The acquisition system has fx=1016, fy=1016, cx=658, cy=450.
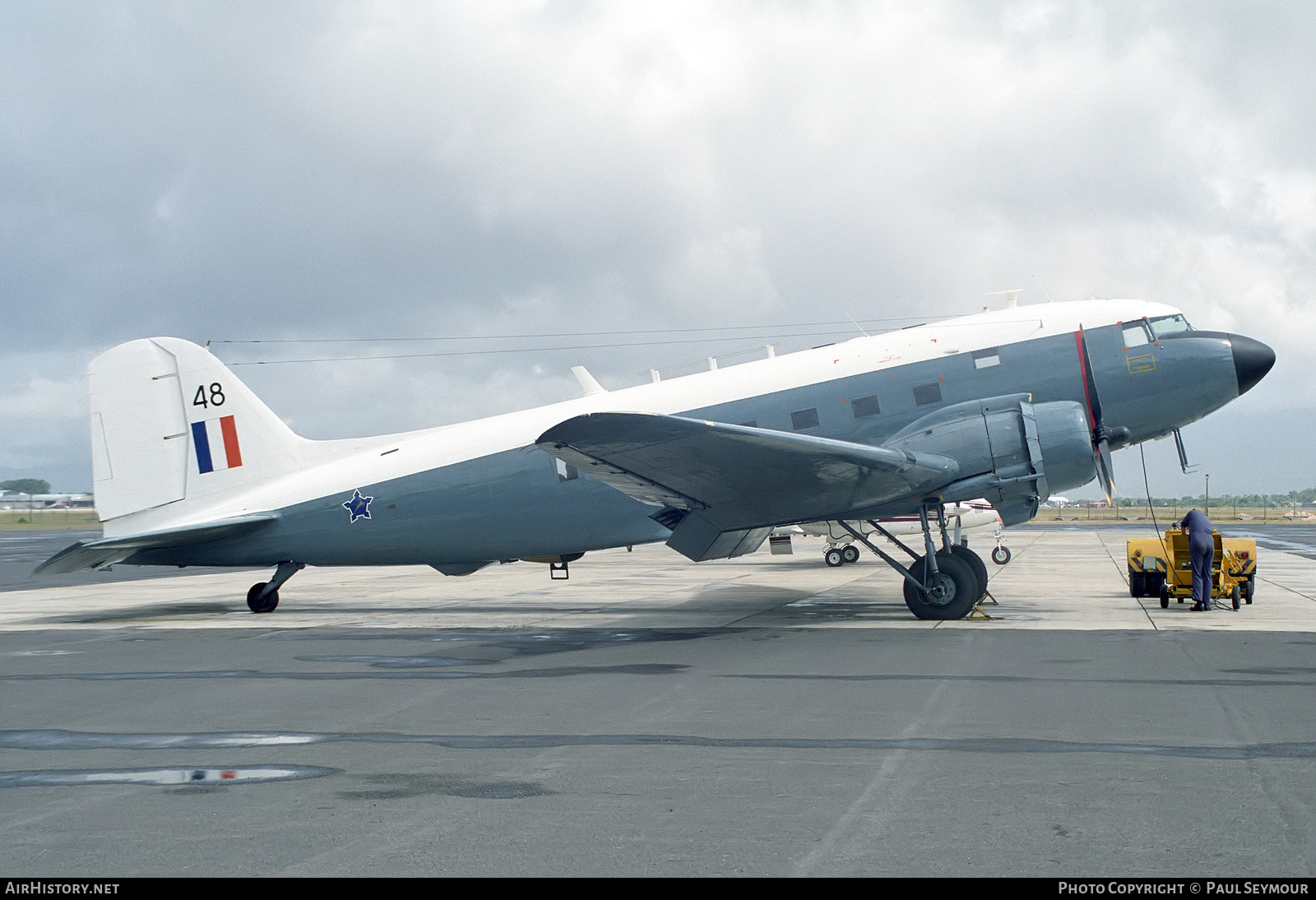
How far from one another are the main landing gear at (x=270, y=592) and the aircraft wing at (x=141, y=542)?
3.48 feet

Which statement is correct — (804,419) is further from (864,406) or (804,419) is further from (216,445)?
(216,445)

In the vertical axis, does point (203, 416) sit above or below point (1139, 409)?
above

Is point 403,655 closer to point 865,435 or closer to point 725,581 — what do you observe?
point 865,435

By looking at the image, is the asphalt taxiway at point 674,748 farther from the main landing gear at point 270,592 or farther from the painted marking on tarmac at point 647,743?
the main landing gear at point 270,592

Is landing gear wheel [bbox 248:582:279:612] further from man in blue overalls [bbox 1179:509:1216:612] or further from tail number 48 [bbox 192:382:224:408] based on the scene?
man in blue overalls [bbox 1179:509:1216:612]

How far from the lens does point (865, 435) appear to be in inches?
642

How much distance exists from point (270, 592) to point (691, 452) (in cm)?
1002

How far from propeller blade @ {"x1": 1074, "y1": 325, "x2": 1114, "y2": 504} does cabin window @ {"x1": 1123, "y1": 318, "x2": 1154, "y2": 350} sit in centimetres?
62

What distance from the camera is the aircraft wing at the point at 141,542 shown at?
17984 millimetres

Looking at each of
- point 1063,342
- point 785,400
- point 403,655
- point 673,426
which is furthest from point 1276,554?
point 403,655

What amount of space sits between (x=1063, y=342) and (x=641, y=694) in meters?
9.83
